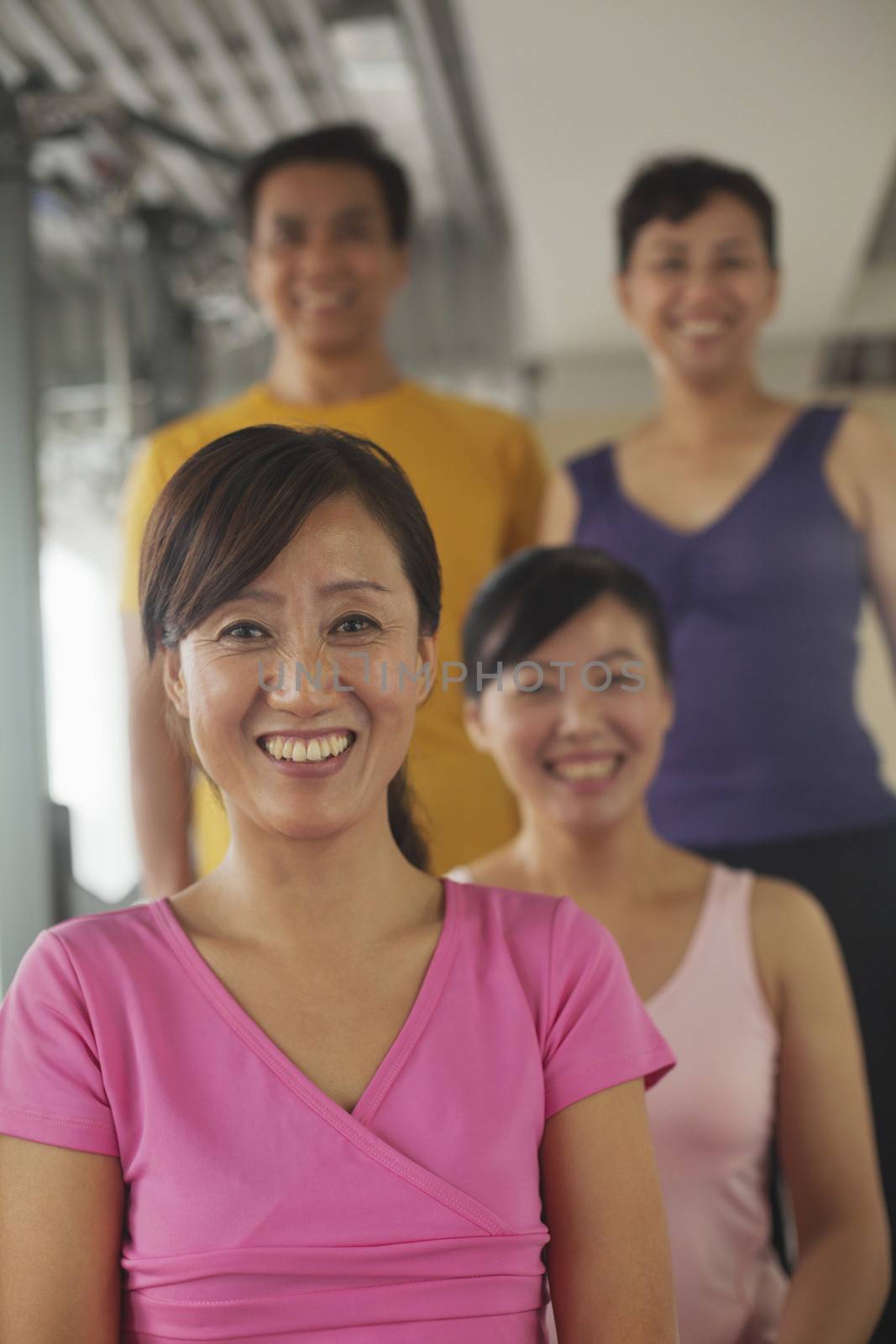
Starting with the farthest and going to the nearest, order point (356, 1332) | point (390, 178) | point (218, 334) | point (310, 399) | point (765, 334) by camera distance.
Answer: point (218, 334)
point (390, 178)
point (765, 334)
point (310, 399)
point (356, 1332)

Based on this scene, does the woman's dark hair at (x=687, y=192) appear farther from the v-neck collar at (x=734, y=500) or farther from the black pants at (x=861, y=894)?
the black pants at (x=861, y=894)

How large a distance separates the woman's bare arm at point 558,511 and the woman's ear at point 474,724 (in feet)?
0.54

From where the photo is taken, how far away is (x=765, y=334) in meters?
0.84

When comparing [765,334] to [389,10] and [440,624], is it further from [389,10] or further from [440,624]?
[389,10]

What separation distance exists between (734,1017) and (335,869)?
0.28m

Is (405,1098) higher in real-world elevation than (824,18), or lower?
lower

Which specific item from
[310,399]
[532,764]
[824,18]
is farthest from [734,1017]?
[824,18]

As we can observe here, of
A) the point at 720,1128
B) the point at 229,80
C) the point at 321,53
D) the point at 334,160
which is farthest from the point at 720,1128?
the point at 229,80

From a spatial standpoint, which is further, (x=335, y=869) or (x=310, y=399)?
(x=310, y=399)

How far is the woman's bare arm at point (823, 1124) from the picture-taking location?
→ 711mm

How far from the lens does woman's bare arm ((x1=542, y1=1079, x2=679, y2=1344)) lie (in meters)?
0.54

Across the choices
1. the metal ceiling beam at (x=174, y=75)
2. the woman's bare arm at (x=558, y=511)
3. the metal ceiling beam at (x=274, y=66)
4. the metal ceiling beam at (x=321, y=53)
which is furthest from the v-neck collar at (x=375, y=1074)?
the metal ceiling beam at (x=174, y=75)

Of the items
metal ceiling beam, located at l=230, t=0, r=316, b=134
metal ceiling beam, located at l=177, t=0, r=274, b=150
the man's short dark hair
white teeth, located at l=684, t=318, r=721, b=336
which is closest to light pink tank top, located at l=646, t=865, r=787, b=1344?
white teeth, located at l=684, t=318, r=721, b=336

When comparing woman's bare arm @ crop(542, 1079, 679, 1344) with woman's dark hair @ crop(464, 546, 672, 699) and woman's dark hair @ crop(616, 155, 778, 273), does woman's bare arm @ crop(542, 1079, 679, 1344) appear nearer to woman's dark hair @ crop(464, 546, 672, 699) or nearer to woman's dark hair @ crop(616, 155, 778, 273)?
woman's dark hair @ crop(464, 546, 672, 699)
